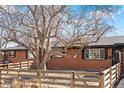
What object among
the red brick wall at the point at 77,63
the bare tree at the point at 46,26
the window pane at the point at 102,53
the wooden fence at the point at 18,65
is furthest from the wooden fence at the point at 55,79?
the window pane at the point at 102,53

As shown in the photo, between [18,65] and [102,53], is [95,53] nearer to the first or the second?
[102,53]

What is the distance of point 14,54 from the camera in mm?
18922

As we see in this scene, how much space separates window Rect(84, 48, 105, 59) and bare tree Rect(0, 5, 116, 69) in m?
3.85

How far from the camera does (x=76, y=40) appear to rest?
35.1 feet

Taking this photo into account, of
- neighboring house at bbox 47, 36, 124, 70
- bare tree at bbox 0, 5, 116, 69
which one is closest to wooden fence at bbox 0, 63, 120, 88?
bare tree at bbox 0, 5, 116, 69

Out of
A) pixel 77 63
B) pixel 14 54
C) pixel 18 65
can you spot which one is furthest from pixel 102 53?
pixel 14 54

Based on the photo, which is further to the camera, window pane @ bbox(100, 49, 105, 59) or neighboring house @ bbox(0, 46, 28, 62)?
neighboring house @ bbox(0, 46, 28, 62)

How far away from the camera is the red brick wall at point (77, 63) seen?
1445 cm

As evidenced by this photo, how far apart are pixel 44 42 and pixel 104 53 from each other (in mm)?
5418

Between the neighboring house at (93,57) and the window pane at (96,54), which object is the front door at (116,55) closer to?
the neighboring house at (93,57)

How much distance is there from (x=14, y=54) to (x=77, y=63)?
20.2ft

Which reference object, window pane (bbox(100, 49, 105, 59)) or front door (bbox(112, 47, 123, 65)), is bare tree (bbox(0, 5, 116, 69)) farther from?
window pane (bbox(100, 49, 105, 59))

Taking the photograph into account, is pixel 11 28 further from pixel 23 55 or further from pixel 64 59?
pixel 23 55

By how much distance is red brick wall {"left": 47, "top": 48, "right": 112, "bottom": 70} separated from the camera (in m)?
14.4
